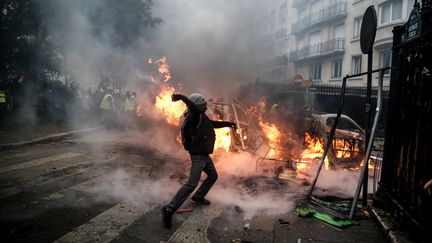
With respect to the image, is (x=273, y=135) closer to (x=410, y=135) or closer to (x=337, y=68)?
(x=410, y=135)

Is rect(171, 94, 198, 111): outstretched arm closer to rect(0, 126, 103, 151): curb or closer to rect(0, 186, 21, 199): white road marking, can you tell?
rect(0, 186, 21, 199): white road marking

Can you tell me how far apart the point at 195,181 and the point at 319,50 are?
86.1 feet

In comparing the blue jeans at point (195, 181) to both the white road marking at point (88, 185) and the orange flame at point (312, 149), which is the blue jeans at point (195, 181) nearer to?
the white road marking at point (88, 185)

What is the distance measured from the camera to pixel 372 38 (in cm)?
414

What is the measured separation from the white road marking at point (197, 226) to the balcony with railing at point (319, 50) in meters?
23.4

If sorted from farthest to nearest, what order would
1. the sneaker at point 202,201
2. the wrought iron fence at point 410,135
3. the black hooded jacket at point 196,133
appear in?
the sneaker at point 202,201 < the black hooded jacket at point 196,133 < the wrought iron fence at point 410,135

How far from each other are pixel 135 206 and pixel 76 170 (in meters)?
2.44

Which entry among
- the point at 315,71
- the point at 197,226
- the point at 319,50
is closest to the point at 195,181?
the point at 197,226

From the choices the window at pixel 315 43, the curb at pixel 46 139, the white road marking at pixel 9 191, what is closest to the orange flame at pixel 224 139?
the white road marking at pixel 9 191

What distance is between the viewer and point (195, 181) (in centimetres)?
406

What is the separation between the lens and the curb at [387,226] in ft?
10.5

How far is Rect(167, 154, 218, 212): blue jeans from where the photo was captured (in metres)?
3.87

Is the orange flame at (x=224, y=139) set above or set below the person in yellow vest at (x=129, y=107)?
below

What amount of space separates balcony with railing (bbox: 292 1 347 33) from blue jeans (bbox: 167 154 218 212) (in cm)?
2397
